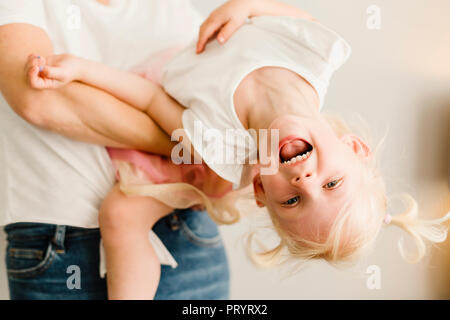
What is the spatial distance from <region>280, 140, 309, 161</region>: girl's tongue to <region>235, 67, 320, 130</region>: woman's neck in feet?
0.19

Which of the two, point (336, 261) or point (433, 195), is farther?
point (433, 195)

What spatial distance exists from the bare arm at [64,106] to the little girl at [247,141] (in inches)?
1.1

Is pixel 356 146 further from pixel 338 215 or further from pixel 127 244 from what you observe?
pixel 127 244

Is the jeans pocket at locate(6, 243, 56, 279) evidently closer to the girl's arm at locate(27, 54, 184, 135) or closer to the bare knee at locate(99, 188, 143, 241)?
the bare knee at locate(99, 188, 143, 241)

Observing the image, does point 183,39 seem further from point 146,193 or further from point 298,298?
point 298,298

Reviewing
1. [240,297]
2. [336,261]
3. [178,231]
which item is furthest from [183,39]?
[240,297]

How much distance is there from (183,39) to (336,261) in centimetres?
56

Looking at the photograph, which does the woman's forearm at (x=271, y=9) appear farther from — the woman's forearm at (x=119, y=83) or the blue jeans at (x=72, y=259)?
the blue jeans at (x=72, y=259)


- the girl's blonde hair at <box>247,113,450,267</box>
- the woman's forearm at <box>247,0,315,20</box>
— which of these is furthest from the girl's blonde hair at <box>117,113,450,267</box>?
the woman's forearm at <box>247,0,315,20</box>

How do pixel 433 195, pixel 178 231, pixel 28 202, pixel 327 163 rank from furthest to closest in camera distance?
pixel 433 195 → pixel 178 231 → pixel 28 202 → pixel 327 163

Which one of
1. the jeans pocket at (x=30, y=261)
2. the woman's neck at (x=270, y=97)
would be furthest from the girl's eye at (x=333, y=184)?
the jeans pocket at (x=30, y=261)

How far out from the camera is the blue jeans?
2.65 ft

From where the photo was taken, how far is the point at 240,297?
1.15 m

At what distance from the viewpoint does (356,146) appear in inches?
30.3
